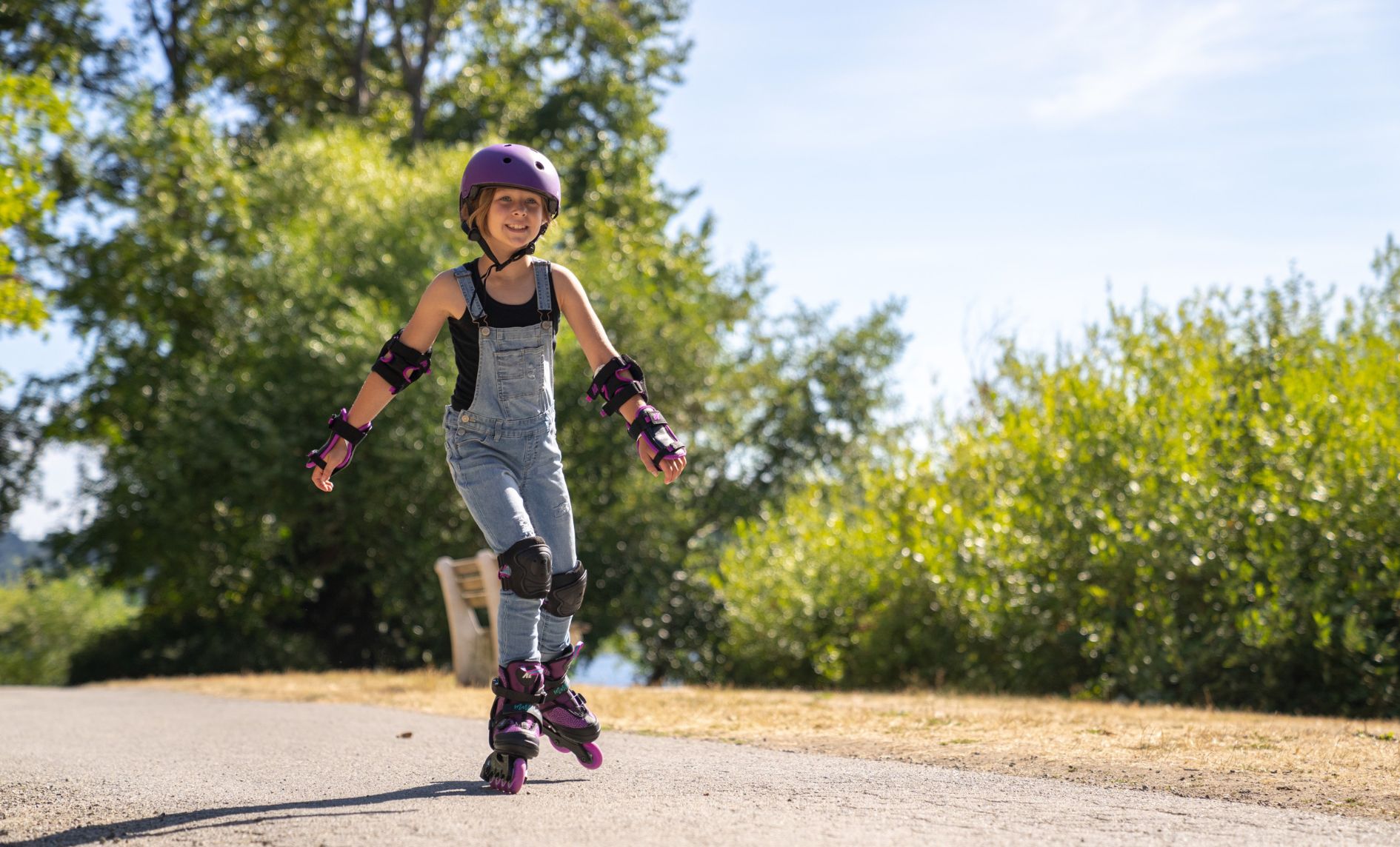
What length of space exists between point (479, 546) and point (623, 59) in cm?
1318

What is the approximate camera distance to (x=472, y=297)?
15.1ft

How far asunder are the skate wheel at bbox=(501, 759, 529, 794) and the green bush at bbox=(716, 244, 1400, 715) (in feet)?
24.1

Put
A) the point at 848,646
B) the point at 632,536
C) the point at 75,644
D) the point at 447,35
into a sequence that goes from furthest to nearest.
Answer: the point at 447,35 → the point at 75,644 → the point at 632,536 → the point at 848,646

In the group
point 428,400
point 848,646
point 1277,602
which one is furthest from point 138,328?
point 1277,602

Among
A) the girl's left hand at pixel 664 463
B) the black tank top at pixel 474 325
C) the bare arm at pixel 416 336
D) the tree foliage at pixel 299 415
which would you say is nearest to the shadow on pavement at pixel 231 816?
the bare arm at pixel 416 336

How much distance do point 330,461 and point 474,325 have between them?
0.78 metres

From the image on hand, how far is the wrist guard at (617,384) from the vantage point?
15.4ft

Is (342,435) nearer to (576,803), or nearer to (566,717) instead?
(566,717)

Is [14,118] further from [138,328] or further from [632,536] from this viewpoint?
[632,536]

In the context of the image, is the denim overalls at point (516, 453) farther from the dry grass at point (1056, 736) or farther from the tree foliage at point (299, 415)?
the tree foliage at point (299, 415)

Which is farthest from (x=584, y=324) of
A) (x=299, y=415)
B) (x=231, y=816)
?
(x=299, y=415)

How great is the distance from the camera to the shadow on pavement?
3.63m

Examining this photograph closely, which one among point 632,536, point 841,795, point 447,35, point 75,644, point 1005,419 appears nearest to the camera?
point 841,795

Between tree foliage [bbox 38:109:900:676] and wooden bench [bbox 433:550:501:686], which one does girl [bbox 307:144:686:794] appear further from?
tree foliage [bbox 38:109:900:676]
